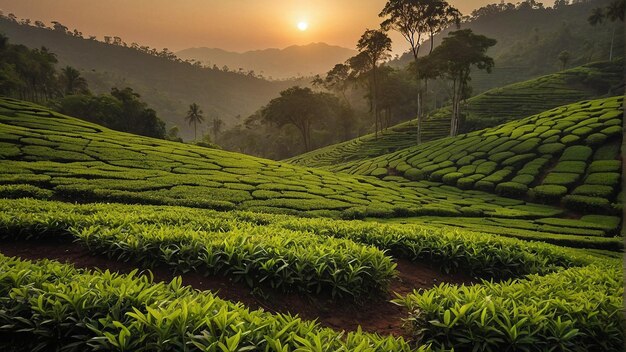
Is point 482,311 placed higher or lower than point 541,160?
higher

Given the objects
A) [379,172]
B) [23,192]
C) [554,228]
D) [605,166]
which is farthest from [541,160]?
[23,192]

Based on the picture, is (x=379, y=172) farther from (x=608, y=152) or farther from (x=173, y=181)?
(x=173, y=181)

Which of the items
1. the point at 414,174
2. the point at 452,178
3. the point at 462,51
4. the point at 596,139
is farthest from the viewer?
the point at 462,51

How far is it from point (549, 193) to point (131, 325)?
68.5 feet

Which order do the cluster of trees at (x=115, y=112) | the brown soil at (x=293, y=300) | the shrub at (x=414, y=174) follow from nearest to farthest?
the brown soil at (x=293, y=300) → the shrub at (x=414, y=174) → the cluster of trees at (x=115, y=112)

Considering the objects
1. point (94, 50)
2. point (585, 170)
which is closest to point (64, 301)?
point (585, 170)

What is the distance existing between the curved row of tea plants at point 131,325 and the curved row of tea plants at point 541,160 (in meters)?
19.1

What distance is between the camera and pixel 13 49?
59.3 meters

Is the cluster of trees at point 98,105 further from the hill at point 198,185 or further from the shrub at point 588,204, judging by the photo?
the shrub at point 588,204

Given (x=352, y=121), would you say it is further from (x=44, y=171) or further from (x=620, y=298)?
(x=620, y=298)

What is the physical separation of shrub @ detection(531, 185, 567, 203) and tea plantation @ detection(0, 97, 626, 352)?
0.08 meters

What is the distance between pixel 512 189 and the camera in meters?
20.3

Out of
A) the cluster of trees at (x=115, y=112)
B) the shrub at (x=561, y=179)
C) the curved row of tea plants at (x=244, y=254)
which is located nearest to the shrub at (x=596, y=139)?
the shrub at (x=561, y=179)

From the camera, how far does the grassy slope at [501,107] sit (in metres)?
44.9
